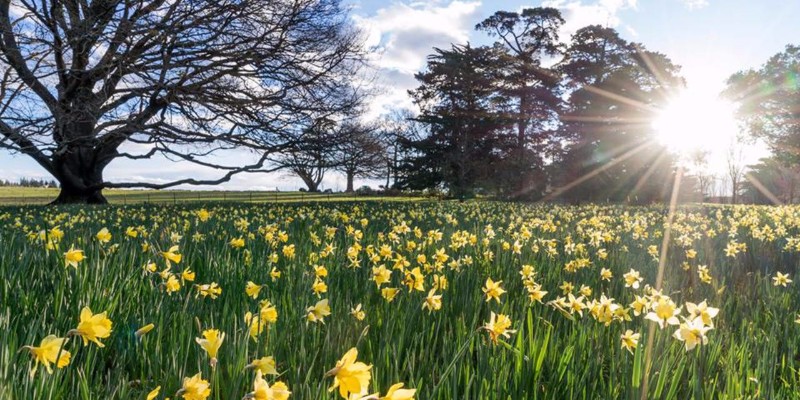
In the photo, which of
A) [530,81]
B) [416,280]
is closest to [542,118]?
[530,81]

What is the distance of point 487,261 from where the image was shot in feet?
11.5

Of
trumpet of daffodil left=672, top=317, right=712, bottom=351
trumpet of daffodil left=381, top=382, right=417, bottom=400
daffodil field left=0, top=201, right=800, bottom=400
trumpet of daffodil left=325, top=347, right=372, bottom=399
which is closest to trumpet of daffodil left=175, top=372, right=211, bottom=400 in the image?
daffodil field left=0, top=201, right=800, bottom=400

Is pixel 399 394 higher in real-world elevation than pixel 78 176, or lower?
lower

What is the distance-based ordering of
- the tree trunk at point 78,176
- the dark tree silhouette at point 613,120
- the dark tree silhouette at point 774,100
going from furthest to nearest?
the dark tree silhouette at point 613,120 < the dark tree silhouette at point 774,100 < the tree trunk at point 78,176

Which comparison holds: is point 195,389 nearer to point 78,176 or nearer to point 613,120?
point 78,176

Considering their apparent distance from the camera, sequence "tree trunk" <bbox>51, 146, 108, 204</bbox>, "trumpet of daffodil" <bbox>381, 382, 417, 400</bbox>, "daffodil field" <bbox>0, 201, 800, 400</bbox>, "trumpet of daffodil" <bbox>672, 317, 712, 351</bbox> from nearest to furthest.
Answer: "trumpet of daffodil" <bbox>381, 382, 417, 400</bbox>
"daffodil field" <bbox>0, 201, 800, 400</bbox>
"trumpet of daffodil" <bbox>672, 317, 712, 351</bbox>
"tree trunk" <bbox>51, 146, 108, 204</bbox>

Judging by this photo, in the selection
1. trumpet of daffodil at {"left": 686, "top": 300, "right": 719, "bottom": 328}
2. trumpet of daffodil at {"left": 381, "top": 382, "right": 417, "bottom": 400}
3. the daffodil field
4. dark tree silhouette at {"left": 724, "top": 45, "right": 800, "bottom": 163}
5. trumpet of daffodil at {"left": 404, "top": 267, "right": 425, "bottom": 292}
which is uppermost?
dark tree silhouette at {"left": 724, "top": 45, "right": 800, "bottom": 163}

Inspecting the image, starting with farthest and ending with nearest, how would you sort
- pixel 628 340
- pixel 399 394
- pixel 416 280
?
pixel 416 280 < pixel 628 340 < pixel 399 394

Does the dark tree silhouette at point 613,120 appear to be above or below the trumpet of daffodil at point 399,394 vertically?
above

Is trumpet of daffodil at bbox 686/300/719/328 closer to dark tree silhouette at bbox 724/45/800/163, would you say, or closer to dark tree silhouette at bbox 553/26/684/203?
dark tree silhouette at bbox 553/26/684/203

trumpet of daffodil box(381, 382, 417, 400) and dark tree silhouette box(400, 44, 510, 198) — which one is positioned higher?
dark tree silhouette box(400, 44, 510, 198)

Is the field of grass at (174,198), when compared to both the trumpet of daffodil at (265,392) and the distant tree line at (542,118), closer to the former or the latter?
the distant tree line at (542,118)

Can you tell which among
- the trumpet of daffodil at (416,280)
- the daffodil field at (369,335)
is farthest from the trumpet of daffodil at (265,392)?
the trumpet of daffodil at (416,280)

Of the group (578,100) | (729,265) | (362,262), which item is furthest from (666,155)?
(362,262)
